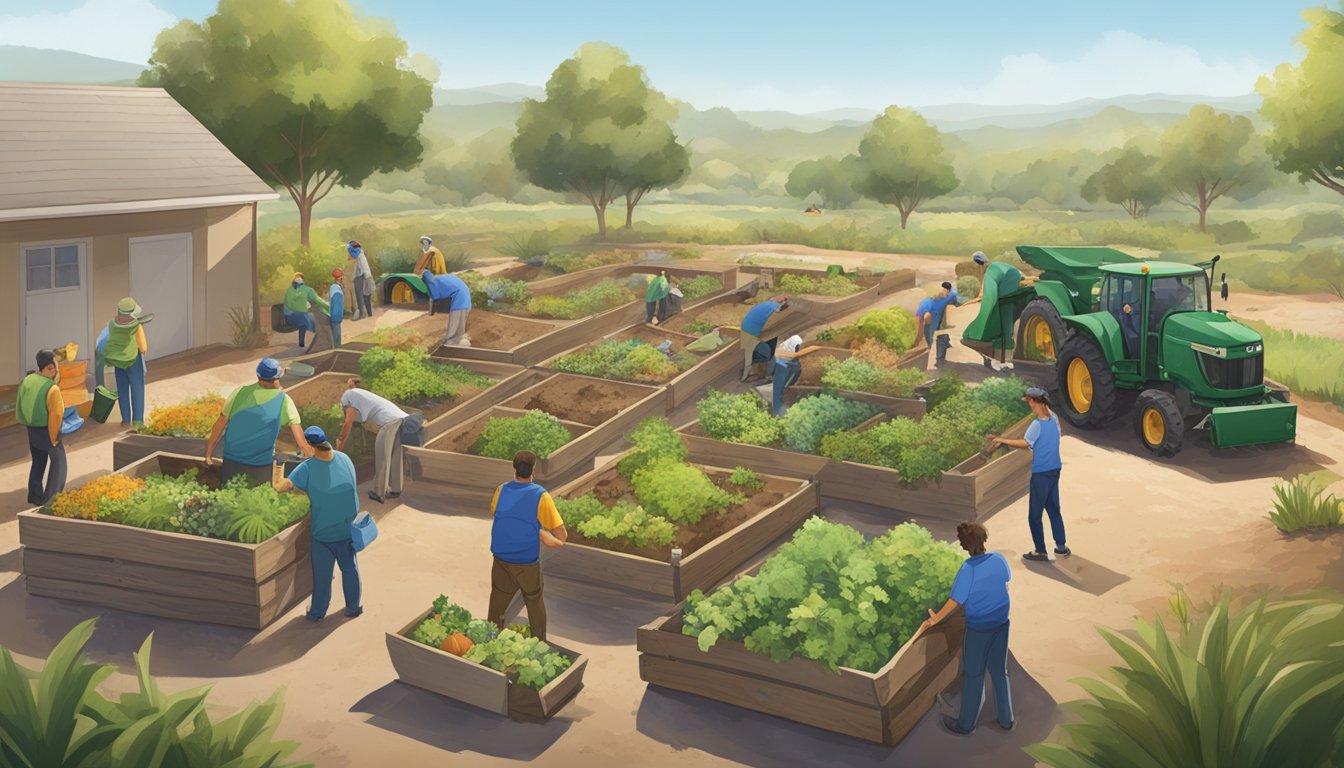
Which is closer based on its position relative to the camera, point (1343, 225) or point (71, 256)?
point (71, 256)

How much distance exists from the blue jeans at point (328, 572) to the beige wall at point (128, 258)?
10276 mm

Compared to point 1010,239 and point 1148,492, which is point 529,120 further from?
point 1148,492

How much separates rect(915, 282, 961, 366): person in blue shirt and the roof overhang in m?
11.4

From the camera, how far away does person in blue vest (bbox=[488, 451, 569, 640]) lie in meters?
9.69

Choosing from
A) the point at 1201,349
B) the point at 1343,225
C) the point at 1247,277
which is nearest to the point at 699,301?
the point at 1201,349

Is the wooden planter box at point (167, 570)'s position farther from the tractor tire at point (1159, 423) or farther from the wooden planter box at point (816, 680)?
the tractor tire at point (1159, 423)

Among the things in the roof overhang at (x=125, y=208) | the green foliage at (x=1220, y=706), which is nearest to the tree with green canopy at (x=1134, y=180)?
the roof overhang at (x=125, y=208)

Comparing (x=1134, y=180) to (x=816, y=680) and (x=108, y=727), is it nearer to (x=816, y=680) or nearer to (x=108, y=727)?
(x=816, y=680)

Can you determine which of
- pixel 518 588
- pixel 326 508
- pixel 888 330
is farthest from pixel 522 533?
pixel 888 330

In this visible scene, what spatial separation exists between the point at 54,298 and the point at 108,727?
46.6 feet

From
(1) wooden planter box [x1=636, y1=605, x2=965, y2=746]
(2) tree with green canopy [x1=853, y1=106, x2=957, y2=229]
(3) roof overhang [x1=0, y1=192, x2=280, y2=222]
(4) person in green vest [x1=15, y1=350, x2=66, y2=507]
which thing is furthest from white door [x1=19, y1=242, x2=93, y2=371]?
(2) tree with green canopy [x1=853, y1=106, x2=957, y2=229]

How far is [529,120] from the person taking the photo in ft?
156

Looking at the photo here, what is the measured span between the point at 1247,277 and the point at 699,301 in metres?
25.4

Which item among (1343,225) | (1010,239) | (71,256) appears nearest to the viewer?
(71,256)
